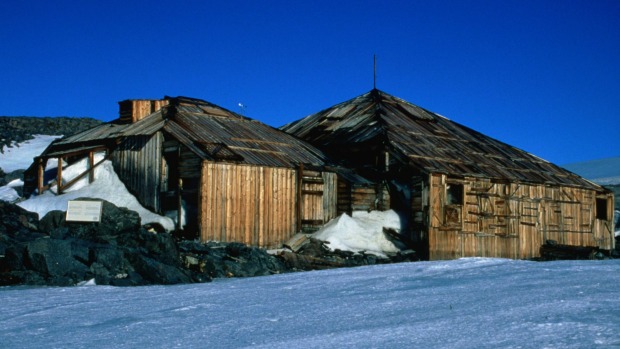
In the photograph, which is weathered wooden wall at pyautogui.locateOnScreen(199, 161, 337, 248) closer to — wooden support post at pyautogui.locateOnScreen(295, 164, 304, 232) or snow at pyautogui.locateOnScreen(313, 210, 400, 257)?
wooden support post at pyautogui.locateOnScreen(295, 164, 304, 232)

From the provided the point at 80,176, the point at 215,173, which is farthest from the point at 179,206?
the point at 80,176

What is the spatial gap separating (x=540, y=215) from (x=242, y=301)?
26.2m

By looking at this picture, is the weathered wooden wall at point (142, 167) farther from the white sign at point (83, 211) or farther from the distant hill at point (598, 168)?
the distant hill at point (598, 168)

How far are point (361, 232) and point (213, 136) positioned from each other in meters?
6.76

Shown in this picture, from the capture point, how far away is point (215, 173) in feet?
86.2

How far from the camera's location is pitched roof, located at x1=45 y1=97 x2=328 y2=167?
90.9ft

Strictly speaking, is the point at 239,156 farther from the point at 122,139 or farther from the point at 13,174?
the point at 13,174

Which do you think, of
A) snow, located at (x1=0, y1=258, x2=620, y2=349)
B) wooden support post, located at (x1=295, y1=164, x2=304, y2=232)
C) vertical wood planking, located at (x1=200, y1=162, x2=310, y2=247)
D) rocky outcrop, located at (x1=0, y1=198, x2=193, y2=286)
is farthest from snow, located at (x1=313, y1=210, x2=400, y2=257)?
snow, located at (x1=0, y1=258, x2=620, y2=349)

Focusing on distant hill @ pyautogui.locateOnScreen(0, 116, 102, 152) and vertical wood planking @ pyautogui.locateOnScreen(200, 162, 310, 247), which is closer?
vertical wood planking @ pyautogui.locateOnScreen(200, 162, 310, 247)

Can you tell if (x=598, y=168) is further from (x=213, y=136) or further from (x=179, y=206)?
(x=179, y=206)

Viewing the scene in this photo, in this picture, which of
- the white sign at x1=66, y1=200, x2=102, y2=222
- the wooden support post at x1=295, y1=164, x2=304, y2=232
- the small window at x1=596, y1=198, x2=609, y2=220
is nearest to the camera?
the white sign at x1=66, y1=200, x2=102, y2=222

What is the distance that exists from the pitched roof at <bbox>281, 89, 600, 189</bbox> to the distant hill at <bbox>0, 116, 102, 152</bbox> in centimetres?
2942

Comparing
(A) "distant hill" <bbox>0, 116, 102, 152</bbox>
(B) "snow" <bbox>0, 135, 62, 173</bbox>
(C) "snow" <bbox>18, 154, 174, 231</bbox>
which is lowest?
(C) "snow" <bbox>18, 154, 174, 231</bbox>

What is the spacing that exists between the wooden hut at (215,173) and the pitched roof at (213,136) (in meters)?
0.05
